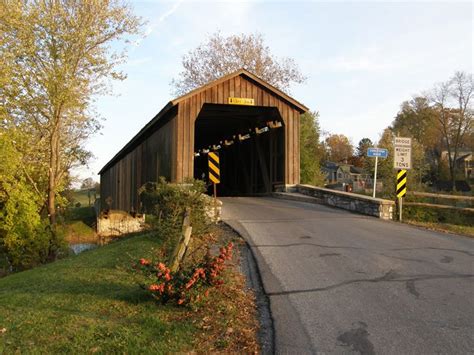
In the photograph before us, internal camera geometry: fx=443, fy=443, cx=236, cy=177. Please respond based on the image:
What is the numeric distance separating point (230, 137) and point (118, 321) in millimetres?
24382

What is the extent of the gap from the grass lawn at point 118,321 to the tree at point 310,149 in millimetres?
28451

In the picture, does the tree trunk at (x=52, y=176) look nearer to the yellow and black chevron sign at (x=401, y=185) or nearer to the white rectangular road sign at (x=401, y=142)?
the white rectangular road sign at (x=401, y=142)

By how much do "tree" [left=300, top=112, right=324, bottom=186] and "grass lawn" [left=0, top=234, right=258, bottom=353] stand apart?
28.5 m

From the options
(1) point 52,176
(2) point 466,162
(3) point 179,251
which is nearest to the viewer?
(3) point 179,251

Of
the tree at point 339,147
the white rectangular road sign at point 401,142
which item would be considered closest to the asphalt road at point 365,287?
the white rectangular road sign at point 401,142

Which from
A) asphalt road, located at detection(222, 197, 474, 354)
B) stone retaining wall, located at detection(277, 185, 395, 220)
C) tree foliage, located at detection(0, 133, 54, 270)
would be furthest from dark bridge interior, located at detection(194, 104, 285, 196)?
asphalt road, located at detection(222, 197, 474, 354)

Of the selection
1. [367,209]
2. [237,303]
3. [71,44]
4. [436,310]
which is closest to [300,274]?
[237,303]

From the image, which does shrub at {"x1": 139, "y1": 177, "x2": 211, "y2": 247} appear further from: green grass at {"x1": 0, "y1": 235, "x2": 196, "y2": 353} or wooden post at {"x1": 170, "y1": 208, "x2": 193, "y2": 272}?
wooden post at {"x1": 170, "y1": 208, "x2": 193, "y2": 272}

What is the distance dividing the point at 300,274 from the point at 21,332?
145 inches

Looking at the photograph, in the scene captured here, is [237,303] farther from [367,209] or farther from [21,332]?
[367,209]

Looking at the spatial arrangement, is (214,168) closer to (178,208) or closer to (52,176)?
(178,208)

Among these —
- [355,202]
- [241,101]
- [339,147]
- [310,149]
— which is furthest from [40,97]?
[339,147]

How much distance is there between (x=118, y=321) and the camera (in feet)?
15.3

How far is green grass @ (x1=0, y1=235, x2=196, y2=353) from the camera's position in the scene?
13.2 ft
